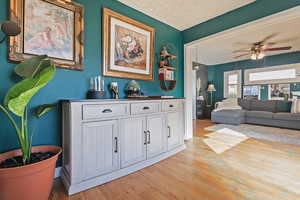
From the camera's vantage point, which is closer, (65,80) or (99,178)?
(99,178)

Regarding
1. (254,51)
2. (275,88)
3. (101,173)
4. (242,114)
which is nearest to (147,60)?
(101,173)

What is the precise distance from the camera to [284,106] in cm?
456

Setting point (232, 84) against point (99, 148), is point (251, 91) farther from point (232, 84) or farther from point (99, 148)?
point (99, 148)

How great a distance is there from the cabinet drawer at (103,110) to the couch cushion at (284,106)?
5.50 metres

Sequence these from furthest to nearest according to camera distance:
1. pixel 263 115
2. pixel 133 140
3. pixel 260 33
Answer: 1. pixel 263 115
2. pixel 260 33
3. pixel 133 140

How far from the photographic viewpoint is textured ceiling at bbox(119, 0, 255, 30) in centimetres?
220

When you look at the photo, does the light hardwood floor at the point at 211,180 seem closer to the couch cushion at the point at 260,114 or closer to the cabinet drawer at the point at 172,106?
the cabinet drawer at the point at 172,106

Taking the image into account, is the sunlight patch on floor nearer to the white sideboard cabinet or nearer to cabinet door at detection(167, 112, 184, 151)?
cabinet door at detection(167, 112, 184, 151)

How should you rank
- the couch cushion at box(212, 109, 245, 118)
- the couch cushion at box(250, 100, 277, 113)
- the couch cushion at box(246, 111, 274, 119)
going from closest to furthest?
1. the couch cushion at box(246, 111, 274, 119)
2. the couch cushion at box(212, 109, 245, 118)
3. the couch cushion at box(250, 100, 277, 113)

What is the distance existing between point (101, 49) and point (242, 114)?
507cm

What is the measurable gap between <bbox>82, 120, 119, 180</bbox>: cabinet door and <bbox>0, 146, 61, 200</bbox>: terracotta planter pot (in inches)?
12.4

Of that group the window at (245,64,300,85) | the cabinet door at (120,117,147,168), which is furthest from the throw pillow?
the cabinet door at (120,117,147,168)

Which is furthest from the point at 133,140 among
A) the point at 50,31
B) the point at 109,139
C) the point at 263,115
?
the point at 263,115

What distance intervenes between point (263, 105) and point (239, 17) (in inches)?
159
